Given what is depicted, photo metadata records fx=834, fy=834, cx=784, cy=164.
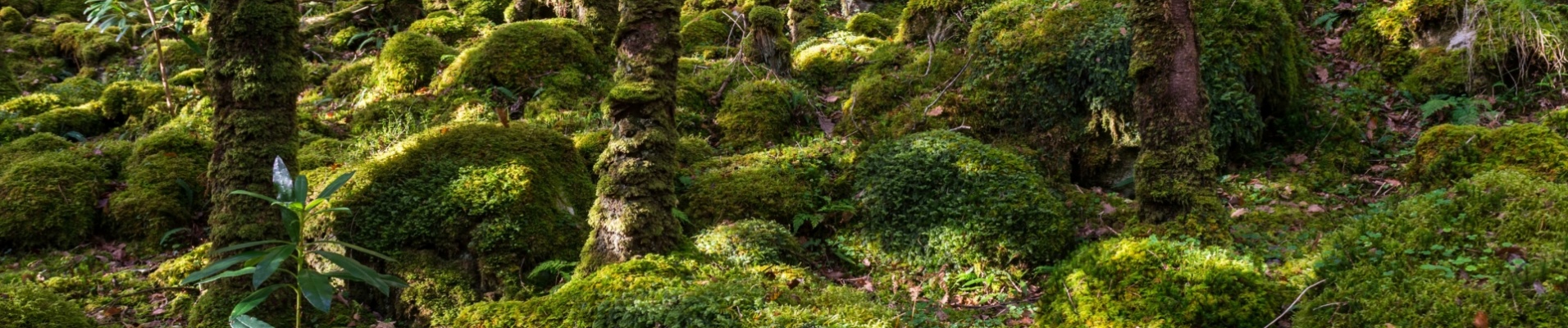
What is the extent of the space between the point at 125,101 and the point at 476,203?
6642 millimetres

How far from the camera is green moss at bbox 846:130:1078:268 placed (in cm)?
589

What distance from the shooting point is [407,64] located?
360 inches

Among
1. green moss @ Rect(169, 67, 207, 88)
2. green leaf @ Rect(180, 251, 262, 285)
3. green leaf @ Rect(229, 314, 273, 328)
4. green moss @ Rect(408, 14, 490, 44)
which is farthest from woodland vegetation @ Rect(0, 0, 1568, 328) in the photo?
green moss @ Rect(408, 14, 490, 44)

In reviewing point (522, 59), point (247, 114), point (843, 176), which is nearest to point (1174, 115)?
point (843, 176)

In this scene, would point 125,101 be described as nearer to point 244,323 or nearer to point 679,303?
point 244,323

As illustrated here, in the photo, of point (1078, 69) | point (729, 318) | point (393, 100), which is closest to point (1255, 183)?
point (1078, 69)

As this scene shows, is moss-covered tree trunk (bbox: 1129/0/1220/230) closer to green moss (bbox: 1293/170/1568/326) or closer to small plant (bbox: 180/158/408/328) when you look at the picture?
green moss (bbox: 1293/170/1568/326)

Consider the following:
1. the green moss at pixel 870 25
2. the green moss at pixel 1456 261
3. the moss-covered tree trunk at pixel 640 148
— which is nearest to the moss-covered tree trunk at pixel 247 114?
the moss-covered tree trunk at pixel 640 148

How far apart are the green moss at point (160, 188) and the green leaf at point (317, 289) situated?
484 cm

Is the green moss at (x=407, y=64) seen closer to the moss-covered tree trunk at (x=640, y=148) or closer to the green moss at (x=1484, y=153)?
the moss-covered tree trunk at (x=640, y=148)

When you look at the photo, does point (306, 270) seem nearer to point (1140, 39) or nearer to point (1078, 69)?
point (1140, 39)

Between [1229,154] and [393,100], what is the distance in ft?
26.5

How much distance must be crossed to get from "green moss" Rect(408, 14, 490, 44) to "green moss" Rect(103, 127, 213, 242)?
3.50m

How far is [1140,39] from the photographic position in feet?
18.1
